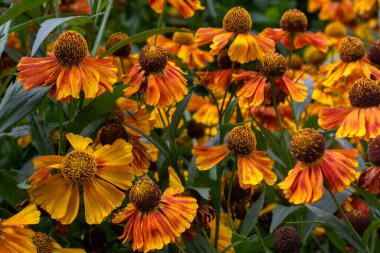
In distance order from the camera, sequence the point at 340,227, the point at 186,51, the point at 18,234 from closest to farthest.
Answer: the point at 18,234, the point at 340,227, the point at 186,51

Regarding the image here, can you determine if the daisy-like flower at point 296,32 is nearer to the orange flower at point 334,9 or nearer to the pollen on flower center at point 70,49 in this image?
the pollen on flower center at point 70,49

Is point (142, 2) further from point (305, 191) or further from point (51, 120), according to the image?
point (305, 191)

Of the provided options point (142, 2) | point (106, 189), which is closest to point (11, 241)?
point (106, 189)

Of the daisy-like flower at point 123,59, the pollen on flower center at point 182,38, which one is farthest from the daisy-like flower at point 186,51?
the daisy-like flower at point 123,59

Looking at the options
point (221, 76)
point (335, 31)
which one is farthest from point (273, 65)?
point (335, 31)

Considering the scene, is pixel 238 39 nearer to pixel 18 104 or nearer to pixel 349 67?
pixel 349 67

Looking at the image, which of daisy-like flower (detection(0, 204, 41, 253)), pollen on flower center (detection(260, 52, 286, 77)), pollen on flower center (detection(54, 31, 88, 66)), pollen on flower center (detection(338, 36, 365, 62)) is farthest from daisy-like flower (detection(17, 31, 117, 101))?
pollen on flower center (detection(338, 36, 365, 62))
